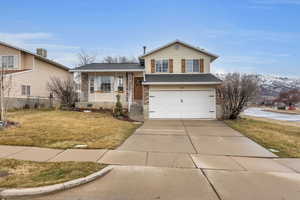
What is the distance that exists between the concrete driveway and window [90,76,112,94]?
413 inches

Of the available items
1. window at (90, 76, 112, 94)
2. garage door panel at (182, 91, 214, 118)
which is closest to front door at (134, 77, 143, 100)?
window at (90, 76, 112, 94)

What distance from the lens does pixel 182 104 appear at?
46.5 ft

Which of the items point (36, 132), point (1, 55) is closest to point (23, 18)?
point (1, 55)

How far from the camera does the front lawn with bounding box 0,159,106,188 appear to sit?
348 cm

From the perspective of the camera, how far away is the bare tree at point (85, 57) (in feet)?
126

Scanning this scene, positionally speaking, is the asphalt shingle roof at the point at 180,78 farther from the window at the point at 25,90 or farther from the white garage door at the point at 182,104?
the window at the point at 25,90

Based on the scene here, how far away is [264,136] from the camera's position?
865 cm

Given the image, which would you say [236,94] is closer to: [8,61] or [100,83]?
[100,83]

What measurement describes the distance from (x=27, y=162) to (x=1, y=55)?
1909cm

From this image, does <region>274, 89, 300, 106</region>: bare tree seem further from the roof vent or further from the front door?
the roof vent

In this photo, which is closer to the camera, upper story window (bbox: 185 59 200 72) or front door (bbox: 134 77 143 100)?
upper story window (bbox: 185 59 200 72)

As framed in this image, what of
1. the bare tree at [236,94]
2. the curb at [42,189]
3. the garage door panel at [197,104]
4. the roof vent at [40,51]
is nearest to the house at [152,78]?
the garage door panel at [197,104]

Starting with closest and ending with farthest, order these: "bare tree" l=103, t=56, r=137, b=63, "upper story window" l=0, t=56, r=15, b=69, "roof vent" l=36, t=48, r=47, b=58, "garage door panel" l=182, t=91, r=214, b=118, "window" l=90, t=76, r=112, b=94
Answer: "garage door panel" l=182, t=91, r=214, b=118 < "window" l=90, t=76, r=112, b=94 < "upper story window" l=0, t=56, r=15, b=69 < "roof vent" l=36, t=48, r=47, b=58 < "bare tree" l=103, t=56, r=137, b=63

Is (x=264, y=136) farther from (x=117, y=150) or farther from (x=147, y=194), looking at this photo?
(x=147, y=194)
